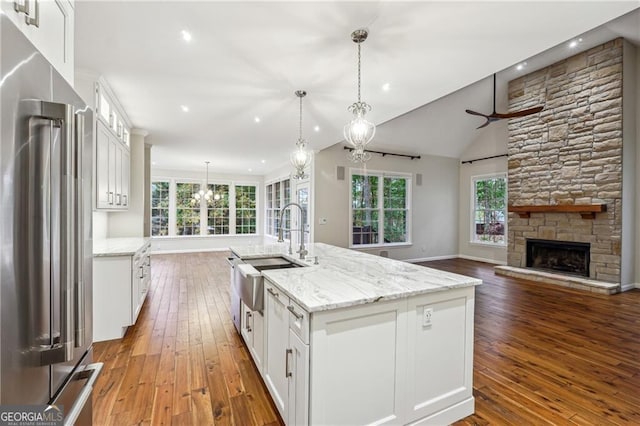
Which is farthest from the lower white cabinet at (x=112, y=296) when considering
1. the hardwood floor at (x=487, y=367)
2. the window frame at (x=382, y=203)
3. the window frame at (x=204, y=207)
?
the window frame at (x=204, y=207)

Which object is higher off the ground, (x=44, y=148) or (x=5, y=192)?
(x=44, y=148)

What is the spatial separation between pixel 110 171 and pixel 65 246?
3241 mm

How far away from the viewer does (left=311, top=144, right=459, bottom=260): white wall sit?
6.46 meters

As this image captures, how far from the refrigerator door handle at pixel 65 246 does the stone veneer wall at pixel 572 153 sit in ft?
22.1

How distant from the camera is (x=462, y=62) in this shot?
2.73 m

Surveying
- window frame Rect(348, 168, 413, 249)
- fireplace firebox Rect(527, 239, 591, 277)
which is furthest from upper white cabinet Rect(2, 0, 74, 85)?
fireplace firebox Rect(527, 239, 591, 277)

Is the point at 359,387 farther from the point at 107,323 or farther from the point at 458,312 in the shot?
the point at 107,323

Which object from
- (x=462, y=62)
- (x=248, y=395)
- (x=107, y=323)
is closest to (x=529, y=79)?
(x=462, y=62)

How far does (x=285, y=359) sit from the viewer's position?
1680 mm

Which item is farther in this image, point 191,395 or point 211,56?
point 211,56

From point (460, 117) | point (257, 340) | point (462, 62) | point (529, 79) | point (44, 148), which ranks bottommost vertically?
point (257, 340)

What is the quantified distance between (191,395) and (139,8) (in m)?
2.80

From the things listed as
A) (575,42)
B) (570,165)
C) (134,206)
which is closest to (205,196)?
(134,206)

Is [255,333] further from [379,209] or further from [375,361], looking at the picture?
[379,209]
